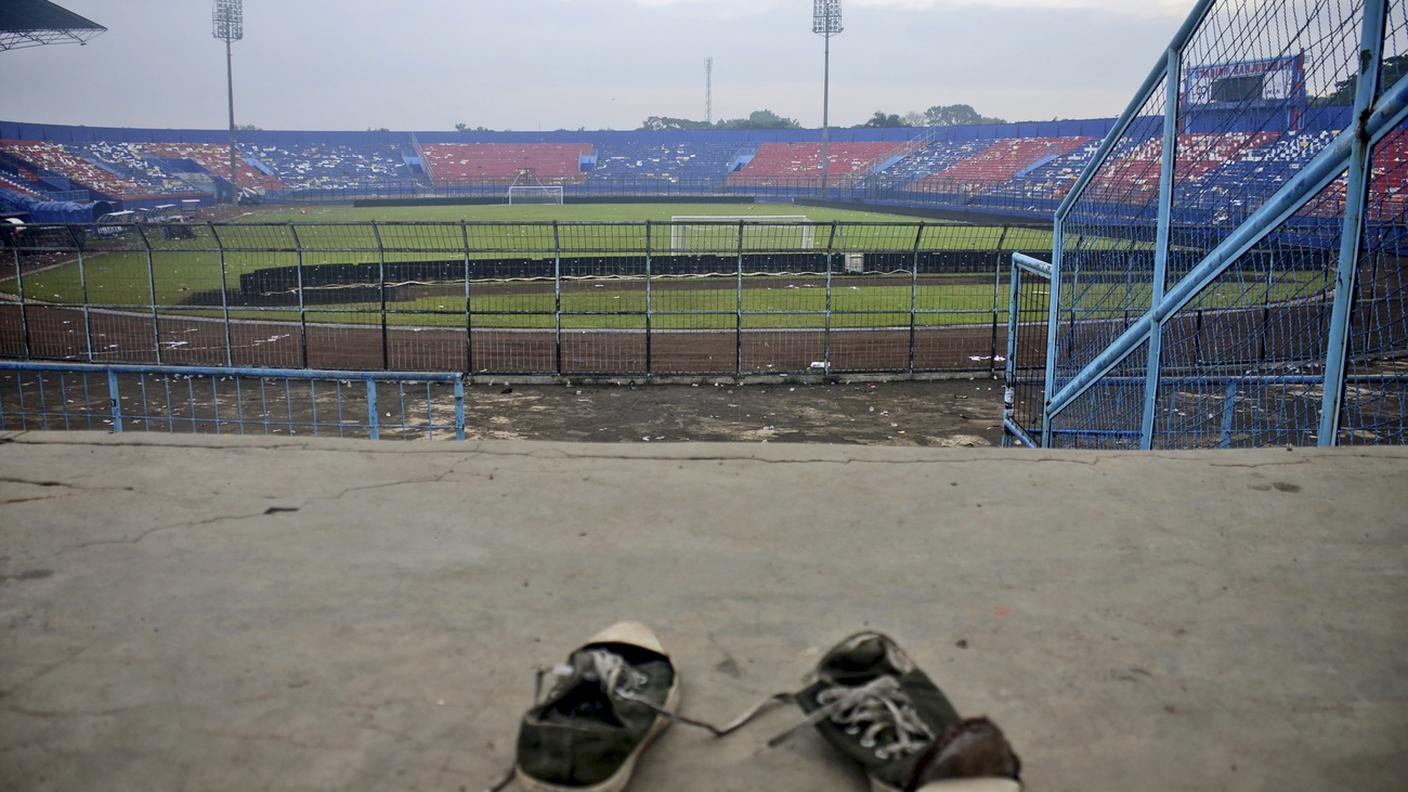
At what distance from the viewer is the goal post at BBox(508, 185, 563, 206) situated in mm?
65812

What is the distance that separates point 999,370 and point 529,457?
11784mm

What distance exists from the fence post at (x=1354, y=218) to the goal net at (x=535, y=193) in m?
62.0

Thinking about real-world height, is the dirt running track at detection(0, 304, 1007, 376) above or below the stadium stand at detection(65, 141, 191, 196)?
below

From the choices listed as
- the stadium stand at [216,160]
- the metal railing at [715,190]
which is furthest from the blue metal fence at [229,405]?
the stadium stand at [216,160]

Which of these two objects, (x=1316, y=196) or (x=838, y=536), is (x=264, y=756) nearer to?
(x=838, y=536)

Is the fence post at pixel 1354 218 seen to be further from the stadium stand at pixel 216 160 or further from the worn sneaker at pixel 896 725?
the stadium stand at pixel 216 160

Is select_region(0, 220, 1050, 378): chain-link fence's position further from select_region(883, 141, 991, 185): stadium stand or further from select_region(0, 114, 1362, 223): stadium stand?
select_region(883, 141, 991, 185): stadium stand

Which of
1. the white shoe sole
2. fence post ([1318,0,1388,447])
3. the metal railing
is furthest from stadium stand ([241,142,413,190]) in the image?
the white shoe sole

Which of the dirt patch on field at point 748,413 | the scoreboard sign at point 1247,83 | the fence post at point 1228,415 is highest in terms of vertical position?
the scoreboard sign at point 1247,83

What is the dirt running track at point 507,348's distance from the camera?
15.2 meters

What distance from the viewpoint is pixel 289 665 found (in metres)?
2.49

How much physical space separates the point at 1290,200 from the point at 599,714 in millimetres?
3652

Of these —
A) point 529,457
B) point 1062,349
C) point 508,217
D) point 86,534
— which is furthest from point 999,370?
point 508,217

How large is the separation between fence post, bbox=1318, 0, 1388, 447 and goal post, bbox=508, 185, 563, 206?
61.5 m
